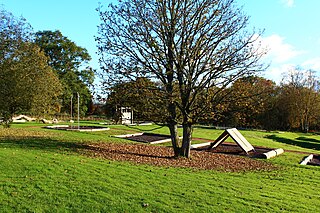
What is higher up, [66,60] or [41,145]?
[66,60]

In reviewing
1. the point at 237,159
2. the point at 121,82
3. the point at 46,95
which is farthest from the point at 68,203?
the point at 46,95

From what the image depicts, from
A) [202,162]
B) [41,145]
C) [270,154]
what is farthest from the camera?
[270,154]

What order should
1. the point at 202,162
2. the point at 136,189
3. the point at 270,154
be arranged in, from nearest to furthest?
1. the point at 136,189
2. the point at 202,162
3. the point at 270,154

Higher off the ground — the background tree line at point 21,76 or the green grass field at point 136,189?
the background tree line at point 21,76

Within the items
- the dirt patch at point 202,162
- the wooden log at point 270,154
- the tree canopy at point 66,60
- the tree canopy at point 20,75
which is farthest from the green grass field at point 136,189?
the tree canopy at point 66,60

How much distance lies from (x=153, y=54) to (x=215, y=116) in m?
3.97

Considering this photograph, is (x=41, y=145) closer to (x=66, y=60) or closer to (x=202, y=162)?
(x=202, y=162)

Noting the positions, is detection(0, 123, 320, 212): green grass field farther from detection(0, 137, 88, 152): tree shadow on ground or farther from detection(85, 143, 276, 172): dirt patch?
detection(0, 137, 88, 152): tree shadow on ground

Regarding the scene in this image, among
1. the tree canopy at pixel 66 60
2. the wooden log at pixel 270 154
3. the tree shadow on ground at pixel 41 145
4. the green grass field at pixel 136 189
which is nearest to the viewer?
the green grass field at pixel 136 189

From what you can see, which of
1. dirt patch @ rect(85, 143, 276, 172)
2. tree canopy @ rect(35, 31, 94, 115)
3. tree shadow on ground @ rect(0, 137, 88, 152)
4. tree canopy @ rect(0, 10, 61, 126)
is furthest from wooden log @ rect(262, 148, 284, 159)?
tree canopy @ rect(35, 31, 94, 115)

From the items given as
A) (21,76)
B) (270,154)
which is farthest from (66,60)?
(270,154)

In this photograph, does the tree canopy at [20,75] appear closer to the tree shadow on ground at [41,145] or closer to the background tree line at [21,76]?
the background tree line at [21,76]

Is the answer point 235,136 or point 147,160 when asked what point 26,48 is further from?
point 235,136

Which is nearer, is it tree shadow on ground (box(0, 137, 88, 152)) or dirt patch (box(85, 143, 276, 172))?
dirt patch (box(85, 143, 276, 172))
